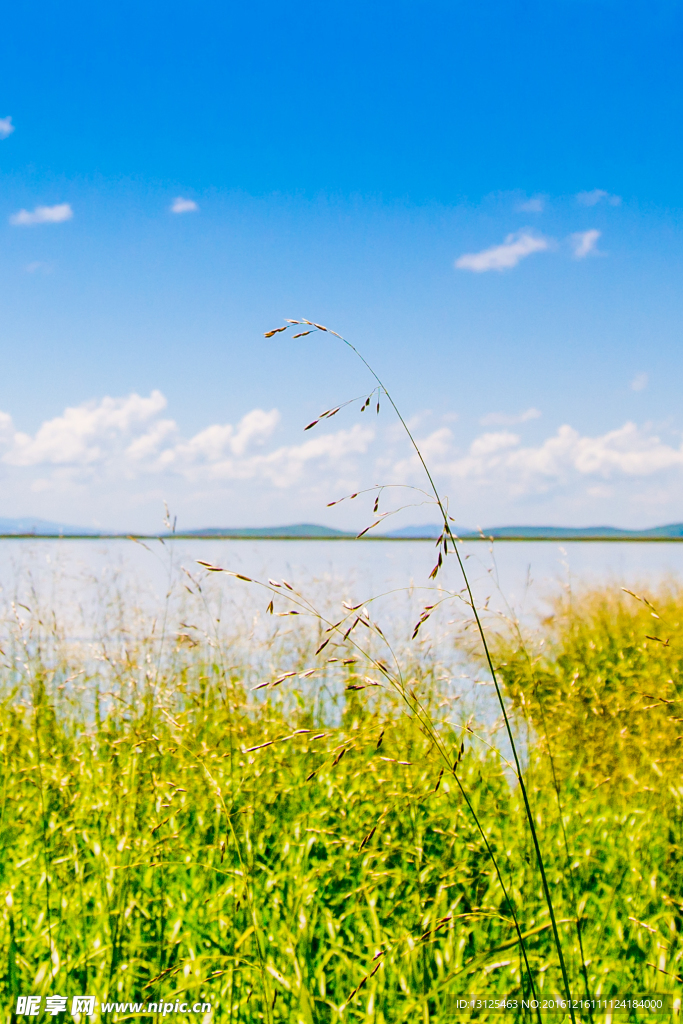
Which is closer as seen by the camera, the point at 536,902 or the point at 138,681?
the point at 536,902

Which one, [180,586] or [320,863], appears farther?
[180,586]

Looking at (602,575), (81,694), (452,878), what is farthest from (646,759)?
(602,575)

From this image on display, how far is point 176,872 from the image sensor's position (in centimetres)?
259

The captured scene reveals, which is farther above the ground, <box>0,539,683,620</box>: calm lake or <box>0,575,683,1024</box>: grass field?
<box>0,539,683,620</box>: calm lake

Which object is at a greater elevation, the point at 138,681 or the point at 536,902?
the point at 138,681

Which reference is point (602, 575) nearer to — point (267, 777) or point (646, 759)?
point (646, 759)

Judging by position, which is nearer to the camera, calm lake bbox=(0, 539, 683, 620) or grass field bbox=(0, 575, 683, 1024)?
grass field bbox=(0, 575, 683, 1024)

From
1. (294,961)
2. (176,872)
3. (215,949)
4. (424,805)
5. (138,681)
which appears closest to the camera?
(294,961)

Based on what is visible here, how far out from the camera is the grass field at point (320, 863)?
1.88 m

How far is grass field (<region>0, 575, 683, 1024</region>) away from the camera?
1880mm

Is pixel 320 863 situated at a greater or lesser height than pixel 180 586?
lesser

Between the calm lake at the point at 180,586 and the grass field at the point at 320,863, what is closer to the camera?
the grass field at the point at 320,863

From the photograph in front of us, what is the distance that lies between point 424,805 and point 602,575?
19.3ft

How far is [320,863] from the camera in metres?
2.63
